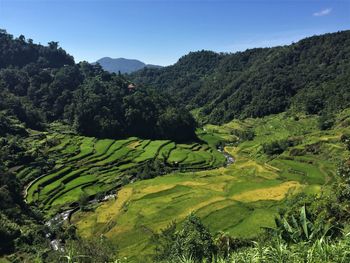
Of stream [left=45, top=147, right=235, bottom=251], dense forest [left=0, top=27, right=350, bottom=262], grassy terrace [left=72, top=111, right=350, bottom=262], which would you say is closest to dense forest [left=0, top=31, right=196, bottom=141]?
dense forest [left=0, top=27, right=350, bottom=262]

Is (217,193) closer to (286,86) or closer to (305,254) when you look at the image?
(305,254)

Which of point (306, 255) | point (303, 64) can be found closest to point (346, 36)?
point (303, 64)

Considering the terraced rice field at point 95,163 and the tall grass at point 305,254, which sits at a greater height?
the tall grass at point 305,254

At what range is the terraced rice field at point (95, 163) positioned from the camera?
5281 cm

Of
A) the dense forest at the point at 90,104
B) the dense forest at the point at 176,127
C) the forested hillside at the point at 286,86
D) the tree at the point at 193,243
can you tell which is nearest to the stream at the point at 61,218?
the dense forest at the point at 176,127

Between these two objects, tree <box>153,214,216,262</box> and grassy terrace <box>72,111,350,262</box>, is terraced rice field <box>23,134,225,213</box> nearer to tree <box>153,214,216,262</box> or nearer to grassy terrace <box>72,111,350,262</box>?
grassy terrace <box>72,111,350,262</box>

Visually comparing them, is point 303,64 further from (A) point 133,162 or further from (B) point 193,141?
(A) point 133,162

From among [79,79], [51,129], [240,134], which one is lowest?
[240,134]

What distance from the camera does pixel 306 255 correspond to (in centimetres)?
1055

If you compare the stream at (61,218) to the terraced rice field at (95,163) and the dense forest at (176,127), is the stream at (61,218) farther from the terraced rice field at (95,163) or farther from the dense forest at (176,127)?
the terraced rice field at (95,163)

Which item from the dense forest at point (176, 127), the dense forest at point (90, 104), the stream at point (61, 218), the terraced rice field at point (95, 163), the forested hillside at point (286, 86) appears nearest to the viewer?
the dense forest at point (176, 127)

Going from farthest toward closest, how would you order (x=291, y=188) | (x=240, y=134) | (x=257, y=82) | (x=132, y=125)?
(x=257, y=82)
(x=240, y=134)
(x=132, y=125)
(x=291, y=188)

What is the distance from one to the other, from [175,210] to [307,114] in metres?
74.3

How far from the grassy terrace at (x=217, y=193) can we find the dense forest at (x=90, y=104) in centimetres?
1757
